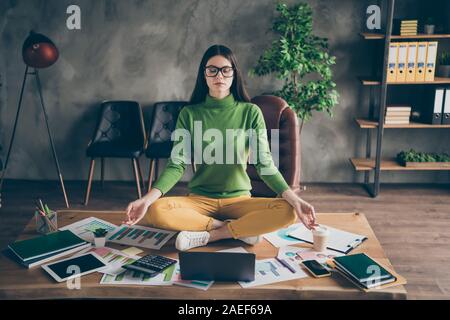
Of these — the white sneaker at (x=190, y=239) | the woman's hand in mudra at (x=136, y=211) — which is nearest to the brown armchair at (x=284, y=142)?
the white sneaker at (x=190, y=239)

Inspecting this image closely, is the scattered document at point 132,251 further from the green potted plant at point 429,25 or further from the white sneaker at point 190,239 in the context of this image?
the green potted plant at point 429,25

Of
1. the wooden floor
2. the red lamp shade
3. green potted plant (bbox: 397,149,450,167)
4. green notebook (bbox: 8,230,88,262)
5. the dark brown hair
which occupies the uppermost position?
the red lamp shade

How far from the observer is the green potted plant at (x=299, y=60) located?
399cm

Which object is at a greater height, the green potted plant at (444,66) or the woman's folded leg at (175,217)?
the green potted plant at (444,66)

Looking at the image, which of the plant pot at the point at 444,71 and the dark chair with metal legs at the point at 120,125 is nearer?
the plant pot at the point at 444,71

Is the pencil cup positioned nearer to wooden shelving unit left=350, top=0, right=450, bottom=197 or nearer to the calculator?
the calculator

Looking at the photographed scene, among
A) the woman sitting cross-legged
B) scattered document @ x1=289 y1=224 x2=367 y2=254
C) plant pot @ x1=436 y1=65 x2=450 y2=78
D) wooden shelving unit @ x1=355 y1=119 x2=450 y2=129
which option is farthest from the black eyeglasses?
plant pot @ x1=436 y1=65 x2=450 y2=78

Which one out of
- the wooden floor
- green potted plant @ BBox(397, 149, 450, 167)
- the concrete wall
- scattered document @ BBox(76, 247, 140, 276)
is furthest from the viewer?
the concrete wall

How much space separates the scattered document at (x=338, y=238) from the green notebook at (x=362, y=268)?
14 centimetres

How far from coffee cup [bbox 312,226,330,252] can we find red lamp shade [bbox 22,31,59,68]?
271cm

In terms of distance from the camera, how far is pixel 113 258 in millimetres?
2145

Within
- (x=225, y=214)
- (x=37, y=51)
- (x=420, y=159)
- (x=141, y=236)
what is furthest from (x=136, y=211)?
(x=420, y=159)

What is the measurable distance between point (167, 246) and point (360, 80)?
9.01 ft

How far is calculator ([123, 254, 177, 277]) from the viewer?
2.01 meters
